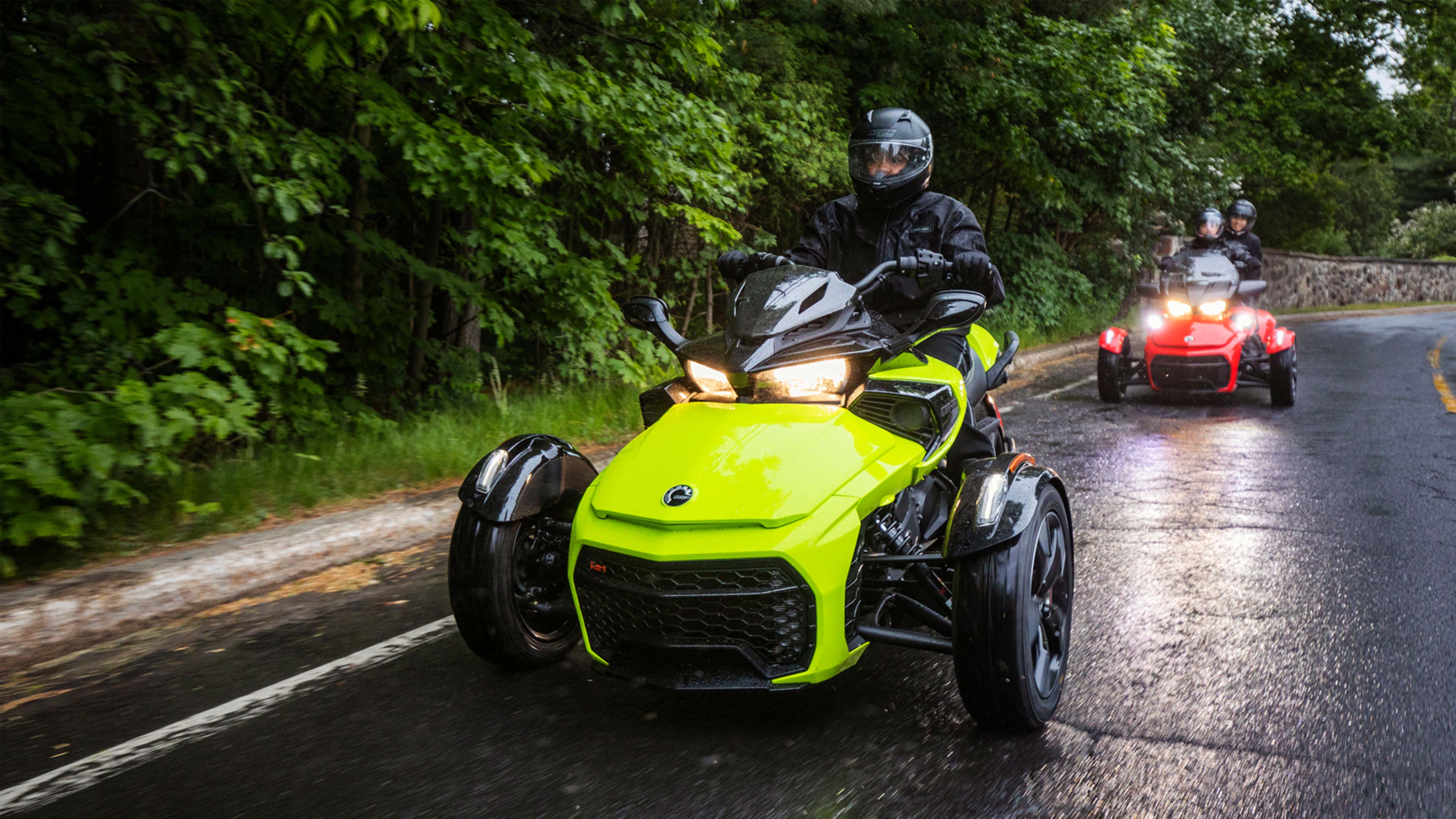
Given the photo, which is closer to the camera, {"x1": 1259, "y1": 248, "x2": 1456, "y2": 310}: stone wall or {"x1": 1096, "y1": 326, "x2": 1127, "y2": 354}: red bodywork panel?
{"x1": 1096, "y1": 326, "x2": 1127, "y2": 354}: red bodywork panel

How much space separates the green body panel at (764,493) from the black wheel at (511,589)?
389 millimetres

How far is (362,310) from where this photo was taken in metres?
8.27

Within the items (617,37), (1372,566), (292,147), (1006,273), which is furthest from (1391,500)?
(1006,273)

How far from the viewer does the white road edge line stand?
300 centimetres

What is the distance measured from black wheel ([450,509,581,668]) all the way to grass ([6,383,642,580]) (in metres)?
2.43

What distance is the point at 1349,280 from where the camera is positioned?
3803cm

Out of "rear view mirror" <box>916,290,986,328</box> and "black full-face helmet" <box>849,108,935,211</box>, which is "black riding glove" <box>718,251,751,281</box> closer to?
"black full-face helmet" <box>849,108,935,211</box>

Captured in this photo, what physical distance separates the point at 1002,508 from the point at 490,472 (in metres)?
1.71

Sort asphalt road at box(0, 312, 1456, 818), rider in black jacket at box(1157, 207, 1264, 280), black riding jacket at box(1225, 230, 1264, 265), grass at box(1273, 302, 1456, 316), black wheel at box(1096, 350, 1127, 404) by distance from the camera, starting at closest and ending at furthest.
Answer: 1. asphalt road at box(0, 312, 1456, 818)
2. black wheel at box(1096, 350, 1127, 404)
3. rider in black jacket at box(1157, 207, 1264, 280)
4. black riding jacket at box(1225, 230, 1264, 265)
5. grass at box(1273, 302, 1456, 316)

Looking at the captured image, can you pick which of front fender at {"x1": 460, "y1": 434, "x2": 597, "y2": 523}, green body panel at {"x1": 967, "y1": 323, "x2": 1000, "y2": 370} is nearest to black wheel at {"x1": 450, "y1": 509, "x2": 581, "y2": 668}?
front fender at {"x1": 460, "y1": 434, "x2": 597, "y2": 523}

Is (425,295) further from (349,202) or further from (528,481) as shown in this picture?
(528,481)

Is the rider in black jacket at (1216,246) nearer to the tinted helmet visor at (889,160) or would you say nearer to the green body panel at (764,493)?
the tinted helmet visor at (889,160)

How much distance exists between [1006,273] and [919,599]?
1588 cm

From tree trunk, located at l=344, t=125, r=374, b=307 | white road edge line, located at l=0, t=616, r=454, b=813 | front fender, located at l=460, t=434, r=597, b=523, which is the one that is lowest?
white road edge line, located at l=0, t=616, r=454, b=813
